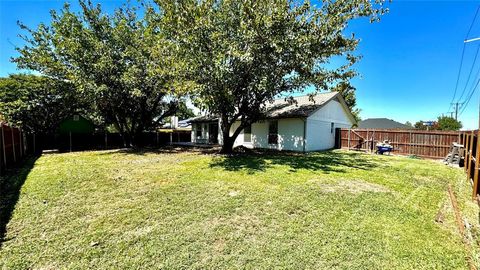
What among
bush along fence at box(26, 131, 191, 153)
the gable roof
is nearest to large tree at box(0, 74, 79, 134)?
bush along fence at box(26, 131, 191, 153)

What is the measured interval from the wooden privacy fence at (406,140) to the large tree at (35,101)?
63.7 ft

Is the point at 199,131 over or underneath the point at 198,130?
underneath

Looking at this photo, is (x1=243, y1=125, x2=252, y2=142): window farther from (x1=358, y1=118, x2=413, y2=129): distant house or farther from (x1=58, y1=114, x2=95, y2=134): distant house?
(x1=358, y1=118, x2=413, y2=129): distant house

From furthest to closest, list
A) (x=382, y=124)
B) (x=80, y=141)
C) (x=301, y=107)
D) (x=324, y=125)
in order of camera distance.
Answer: (x=382, y=124) → (x=80, y=141) → (x=324, y=125) → (x=301, y=107)

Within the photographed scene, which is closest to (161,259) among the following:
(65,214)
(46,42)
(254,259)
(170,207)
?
(254,259)

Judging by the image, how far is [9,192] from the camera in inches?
223

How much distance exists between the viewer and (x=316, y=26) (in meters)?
9.20

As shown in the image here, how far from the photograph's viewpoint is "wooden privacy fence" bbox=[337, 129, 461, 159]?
13062 mm

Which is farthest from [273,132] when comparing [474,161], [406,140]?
[474,161]

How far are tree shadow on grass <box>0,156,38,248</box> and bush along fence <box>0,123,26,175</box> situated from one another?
0.51 m

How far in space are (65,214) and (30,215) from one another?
60 cm

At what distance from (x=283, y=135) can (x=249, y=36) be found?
8.74m

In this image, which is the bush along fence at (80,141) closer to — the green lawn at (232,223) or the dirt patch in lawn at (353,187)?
the green lawn at (232,223)

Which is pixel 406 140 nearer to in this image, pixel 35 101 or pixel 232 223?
pixel 232 223
